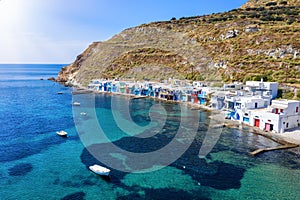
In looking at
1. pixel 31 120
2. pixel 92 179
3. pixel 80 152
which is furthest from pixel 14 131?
pixel 92 179

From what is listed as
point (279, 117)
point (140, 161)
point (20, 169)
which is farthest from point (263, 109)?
point (20, 169)

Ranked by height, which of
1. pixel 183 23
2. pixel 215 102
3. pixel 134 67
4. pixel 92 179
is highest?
pixel 183 23

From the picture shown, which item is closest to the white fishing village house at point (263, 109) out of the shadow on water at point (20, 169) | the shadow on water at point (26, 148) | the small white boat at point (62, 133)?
the shadow on water at point (26, 148)

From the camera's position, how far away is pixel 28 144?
100ft

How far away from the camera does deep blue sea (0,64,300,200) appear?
19.6 metres

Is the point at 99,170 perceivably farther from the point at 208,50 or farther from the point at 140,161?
the point at 208,50

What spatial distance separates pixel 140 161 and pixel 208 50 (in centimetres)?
6056

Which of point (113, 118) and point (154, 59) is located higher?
point (154, 59)

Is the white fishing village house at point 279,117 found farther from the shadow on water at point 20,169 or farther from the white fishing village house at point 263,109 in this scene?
the shadow on water at point 20,169

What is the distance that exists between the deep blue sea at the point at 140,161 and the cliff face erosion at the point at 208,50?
28248mm

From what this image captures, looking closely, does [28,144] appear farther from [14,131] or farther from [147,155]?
[147,155]

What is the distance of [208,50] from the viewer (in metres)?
76.8

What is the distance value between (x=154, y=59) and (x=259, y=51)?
37288 mm

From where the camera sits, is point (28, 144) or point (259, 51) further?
point (259, 51)
